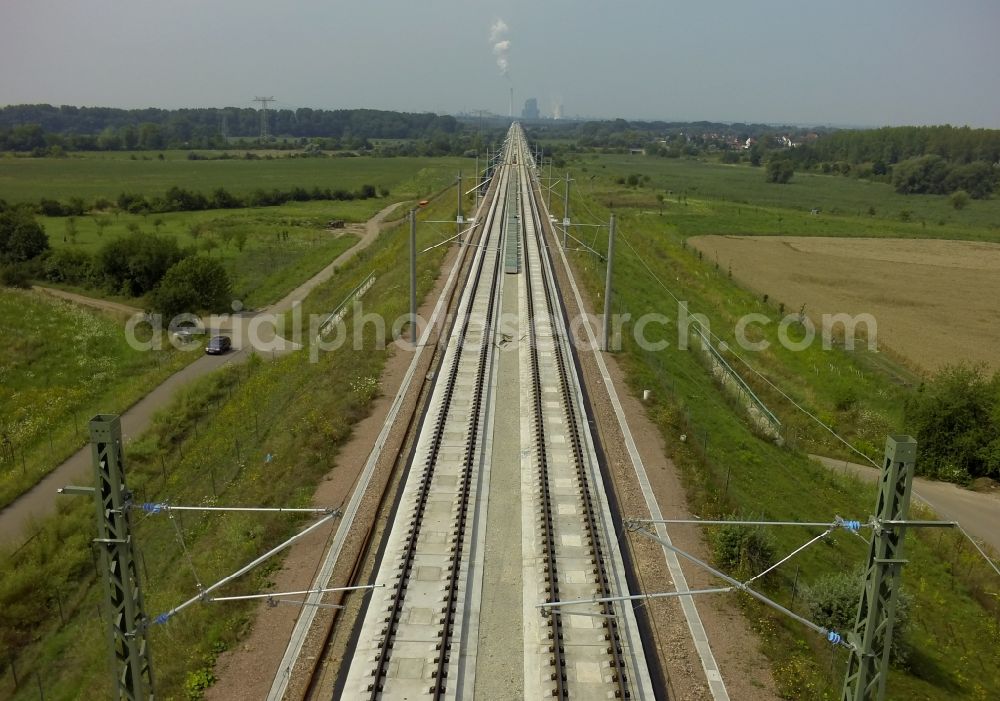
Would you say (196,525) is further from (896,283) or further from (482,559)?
(896,283)

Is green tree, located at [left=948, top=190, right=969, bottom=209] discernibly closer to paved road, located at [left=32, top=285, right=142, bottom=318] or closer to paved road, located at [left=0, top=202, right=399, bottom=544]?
paved road, located at [left=0, top=202, right=399, bottom=544]

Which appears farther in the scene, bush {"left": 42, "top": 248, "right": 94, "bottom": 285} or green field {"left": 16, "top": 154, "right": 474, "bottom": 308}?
green field {"left": 16, "top": 154, "right": 474, "bottom": 308}

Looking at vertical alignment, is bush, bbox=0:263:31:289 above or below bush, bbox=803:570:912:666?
below

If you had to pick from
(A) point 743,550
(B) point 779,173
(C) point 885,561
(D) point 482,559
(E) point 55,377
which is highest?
(B) point 779,173

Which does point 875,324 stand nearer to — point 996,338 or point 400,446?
point 996,338

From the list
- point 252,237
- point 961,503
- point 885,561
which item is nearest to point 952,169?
point 252,237

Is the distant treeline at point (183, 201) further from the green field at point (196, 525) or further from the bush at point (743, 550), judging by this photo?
the bush at point (743, 550)

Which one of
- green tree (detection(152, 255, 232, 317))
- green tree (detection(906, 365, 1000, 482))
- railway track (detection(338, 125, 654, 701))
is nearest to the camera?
railway track (detection(338, 125, 654, 701))

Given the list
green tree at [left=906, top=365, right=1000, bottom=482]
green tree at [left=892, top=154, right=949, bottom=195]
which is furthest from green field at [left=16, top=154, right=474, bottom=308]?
green tree at [left=892, top=154, right=949, bottom=195]
